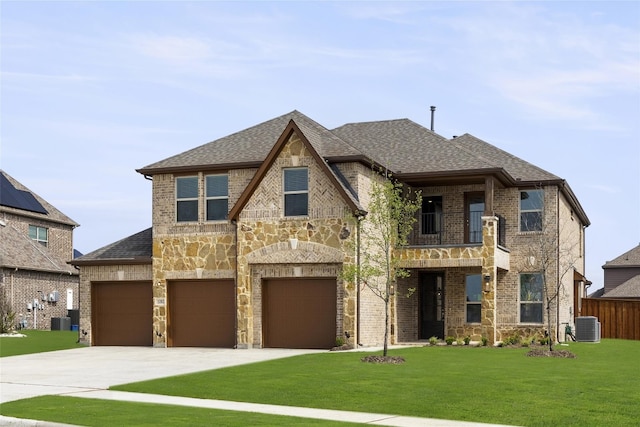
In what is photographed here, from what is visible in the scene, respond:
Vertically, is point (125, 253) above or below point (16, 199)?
below

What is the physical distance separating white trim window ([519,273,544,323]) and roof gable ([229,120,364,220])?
29.7 feet

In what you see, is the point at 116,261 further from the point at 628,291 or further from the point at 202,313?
the point at 628,291

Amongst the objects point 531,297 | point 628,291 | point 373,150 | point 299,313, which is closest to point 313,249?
point 299,313

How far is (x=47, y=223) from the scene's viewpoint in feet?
180

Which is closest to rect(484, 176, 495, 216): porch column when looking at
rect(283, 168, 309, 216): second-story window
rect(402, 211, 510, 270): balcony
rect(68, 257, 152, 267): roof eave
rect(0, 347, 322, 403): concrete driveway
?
rect(402, 211, 510, 270): balcony

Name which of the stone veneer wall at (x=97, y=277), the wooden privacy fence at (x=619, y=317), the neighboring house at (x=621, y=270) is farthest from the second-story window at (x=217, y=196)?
the neighboring house at (x=621, y=270)

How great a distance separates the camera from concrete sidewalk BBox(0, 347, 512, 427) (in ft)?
49.7

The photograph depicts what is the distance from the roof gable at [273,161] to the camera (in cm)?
2911

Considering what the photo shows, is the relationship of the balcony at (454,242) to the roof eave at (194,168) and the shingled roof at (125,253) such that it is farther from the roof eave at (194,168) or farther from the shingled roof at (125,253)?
the shingled roof at (125,253)

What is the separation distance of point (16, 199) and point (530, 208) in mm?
30739

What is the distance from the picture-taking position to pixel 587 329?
35.8m

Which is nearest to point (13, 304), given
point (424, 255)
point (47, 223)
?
point (47, 223)

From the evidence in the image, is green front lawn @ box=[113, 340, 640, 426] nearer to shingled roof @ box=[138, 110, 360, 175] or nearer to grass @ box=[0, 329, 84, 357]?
shingled roof @ box=[138, 110, 360, 175]

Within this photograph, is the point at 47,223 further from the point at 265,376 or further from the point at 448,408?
the point at 448,408
